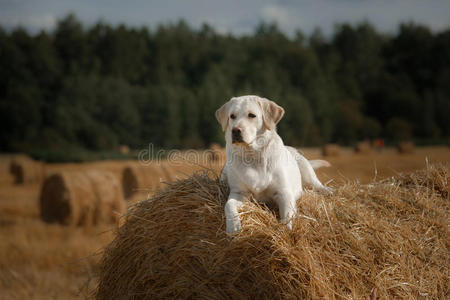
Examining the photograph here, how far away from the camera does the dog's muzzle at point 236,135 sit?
3.04m

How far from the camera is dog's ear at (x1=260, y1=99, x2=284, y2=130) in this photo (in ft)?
10.5

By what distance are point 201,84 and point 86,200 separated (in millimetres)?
23404

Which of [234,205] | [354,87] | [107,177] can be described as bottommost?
[107,177]

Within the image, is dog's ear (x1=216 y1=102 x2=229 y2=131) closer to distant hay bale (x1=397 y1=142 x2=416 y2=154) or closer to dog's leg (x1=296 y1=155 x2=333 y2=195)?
dog's leg (x1=296 y1=155 x2=333 y2=195)

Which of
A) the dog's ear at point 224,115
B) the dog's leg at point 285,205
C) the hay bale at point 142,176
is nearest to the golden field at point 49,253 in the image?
the dog's leg at point 285,205

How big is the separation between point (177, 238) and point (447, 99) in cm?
3394

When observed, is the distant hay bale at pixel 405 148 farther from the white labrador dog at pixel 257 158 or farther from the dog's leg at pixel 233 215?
the dog's leg at pixel 233 215

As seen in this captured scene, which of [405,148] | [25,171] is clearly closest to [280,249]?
[25,171]

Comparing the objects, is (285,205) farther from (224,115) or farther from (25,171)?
(25,171)

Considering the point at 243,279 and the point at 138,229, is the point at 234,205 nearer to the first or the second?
the point at 243,279

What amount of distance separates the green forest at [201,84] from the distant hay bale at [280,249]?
63.1 feet

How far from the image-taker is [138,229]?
3846 millimetres

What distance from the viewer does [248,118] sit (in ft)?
10.3

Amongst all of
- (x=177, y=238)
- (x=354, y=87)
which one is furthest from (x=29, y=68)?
(x=177, y=238)
